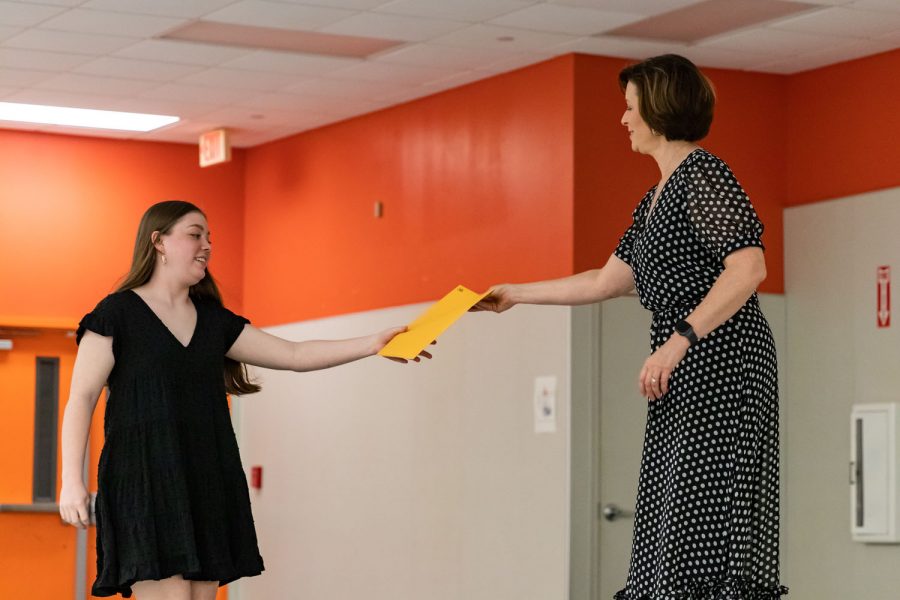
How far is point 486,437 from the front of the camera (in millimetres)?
7719

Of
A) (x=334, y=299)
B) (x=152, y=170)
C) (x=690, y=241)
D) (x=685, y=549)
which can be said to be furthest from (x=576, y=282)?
(x=152, y=170)

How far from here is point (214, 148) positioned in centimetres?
945

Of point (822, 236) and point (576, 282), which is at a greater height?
point (822, 236)

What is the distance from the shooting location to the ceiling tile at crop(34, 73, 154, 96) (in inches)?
315

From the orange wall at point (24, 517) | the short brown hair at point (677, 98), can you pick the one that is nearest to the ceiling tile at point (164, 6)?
the orange wall at point (24, 517)

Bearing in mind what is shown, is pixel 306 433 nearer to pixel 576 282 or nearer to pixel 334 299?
pixel 334 299

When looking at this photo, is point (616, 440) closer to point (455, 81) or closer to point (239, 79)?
→ point (455, 81)

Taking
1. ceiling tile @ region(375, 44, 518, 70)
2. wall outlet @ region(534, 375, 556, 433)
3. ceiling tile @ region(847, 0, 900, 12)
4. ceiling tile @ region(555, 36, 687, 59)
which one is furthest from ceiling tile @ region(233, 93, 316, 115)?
ceiling tile @ region(847, 0, 900, 12)

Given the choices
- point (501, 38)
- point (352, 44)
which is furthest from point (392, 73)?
point (501, 38)

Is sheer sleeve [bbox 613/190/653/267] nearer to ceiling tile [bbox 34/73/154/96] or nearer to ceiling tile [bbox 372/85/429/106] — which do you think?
ceiling tile [bbox 372/85/429/106]

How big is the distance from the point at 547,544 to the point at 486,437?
0.73m

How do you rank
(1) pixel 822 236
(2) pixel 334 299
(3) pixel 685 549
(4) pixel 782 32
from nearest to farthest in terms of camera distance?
1. (3) pixel 685 549
2. (4) pixel 782 32
3. (1) pixel 822 236
4. (2) pixel 334 299

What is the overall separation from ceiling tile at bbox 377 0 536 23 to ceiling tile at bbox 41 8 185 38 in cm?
103

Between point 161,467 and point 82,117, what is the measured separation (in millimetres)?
5624
